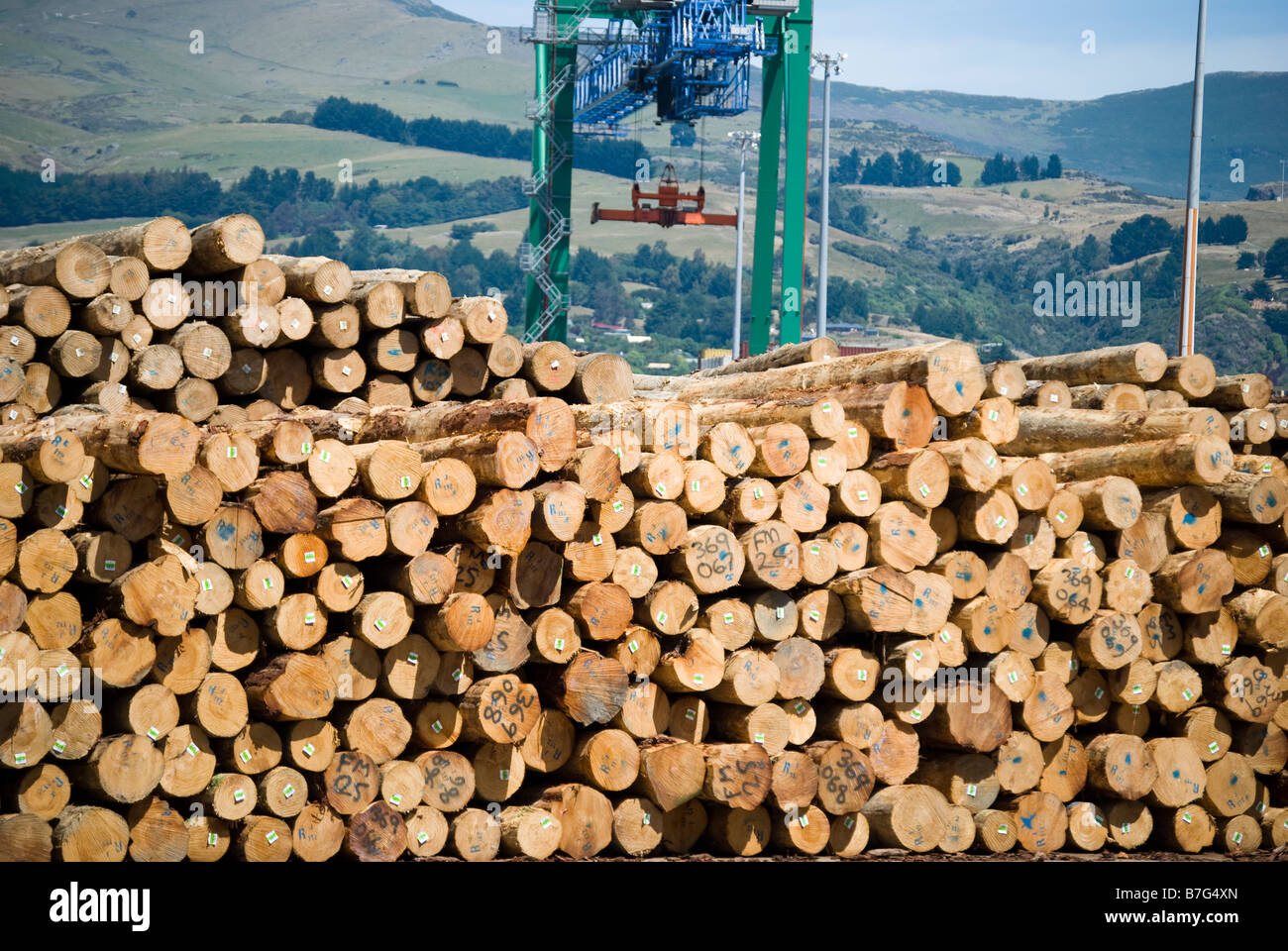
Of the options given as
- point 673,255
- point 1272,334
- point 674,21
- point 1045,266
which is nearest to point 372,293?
point 674,21

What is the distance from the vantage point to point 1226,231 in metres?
105

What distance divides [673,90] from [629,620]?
88.2ft

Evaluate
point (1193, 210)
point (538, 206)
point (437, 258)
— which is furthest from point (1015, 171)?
point (1193, 210)

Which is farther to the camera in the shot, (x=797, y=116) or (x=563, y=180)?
(x=563, y=180)

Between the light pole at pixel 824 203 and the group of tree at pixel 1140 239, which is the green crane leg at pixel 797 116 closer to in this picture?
the light pole at pixel 824 203

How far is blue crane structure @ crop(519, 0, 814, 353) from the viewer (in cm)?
3041

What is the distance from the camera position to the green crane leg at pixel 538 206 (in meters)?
35.7

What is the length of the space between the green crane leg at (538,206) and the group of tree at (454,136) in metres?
122

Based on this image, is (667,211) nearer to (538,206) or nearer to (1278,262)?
(538,206)
